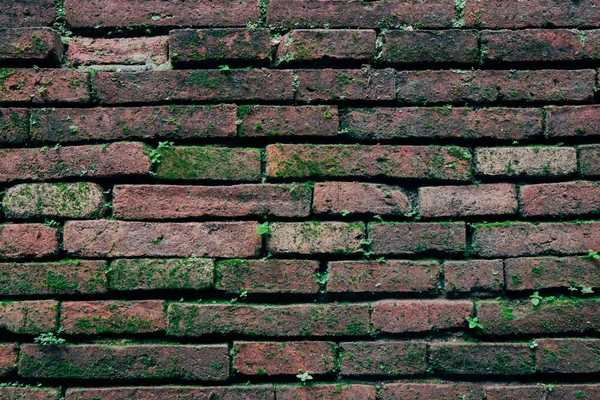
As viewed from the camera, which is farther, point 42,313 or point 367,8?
point 367,8

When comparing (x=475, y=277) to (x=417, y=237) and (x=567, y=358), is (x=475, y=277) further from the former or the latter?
(x=567, y=358)

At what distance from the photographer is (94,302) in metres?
1.48

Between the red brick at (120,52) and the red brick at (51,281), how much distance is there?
0.70 m

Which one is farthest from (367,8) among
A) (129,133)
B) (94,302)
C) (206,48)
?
(94,302)

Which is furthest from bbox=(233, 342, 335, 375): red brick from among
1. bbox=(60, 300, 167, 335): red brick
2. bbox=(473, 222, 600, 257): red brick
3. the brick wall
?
bbox=(473, 222, 600, 257): red brick

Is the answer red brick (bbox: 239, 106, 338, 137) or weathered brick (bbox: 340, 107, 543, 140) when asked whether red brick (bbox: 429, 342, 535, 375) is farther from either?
red brick (bbox: 239, 106, 338, 137)

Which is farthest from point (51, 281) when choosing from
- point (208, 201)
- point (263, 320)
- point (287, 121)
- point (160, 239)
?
point (287, 121)

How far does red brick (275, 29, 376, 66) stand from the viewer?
1.56 m

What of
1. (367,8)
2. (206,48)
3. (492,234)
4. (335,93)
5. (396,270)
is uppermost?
(367,8)

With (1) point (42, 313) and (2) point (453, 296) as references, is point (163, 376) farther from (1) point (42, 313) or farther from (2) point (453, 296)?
(2) point (453, 296)

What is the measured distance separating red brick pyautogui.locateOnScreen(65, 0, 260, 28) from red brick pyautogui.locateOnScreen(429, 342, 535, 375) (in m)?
1.27

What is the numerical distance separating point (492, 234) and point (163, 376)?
1.14 meters

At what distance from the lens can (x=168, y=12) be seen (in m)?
1.58

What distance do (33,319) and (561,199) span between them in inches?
68.3
